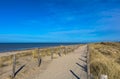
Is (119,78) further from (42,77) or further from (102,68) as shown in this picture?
(42,77)

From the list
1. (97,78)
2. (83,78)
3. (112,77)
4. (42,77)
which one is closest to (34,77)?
(42,77)

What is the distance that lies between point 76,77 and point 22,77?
11.4ft

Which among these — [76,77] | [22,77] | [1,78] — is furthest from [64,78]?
[1,78]

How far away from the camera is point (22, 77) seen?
1338cm

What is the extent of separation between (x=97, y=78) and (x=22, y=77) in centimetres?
480

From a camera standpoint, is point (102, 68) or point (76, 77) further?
point (102, 68)

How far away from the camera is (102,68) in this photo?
46.3ft

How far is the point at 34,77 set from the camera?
13.2 m

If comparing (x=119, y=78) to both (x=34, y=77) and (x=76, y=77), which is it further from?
(x=34, y=77)

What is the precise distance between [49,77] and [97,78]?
3042mm

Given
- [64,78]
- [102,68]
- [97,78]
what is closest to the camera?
[97,78]

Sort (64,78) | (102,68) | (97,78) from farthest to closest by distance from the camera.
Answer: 1. (102,68)
2. (64,78)
3. (97,78)

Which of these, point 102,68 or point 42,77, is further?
point 102,68

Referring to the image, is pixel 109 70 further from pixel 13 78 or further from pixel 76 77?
pixel 13 78
